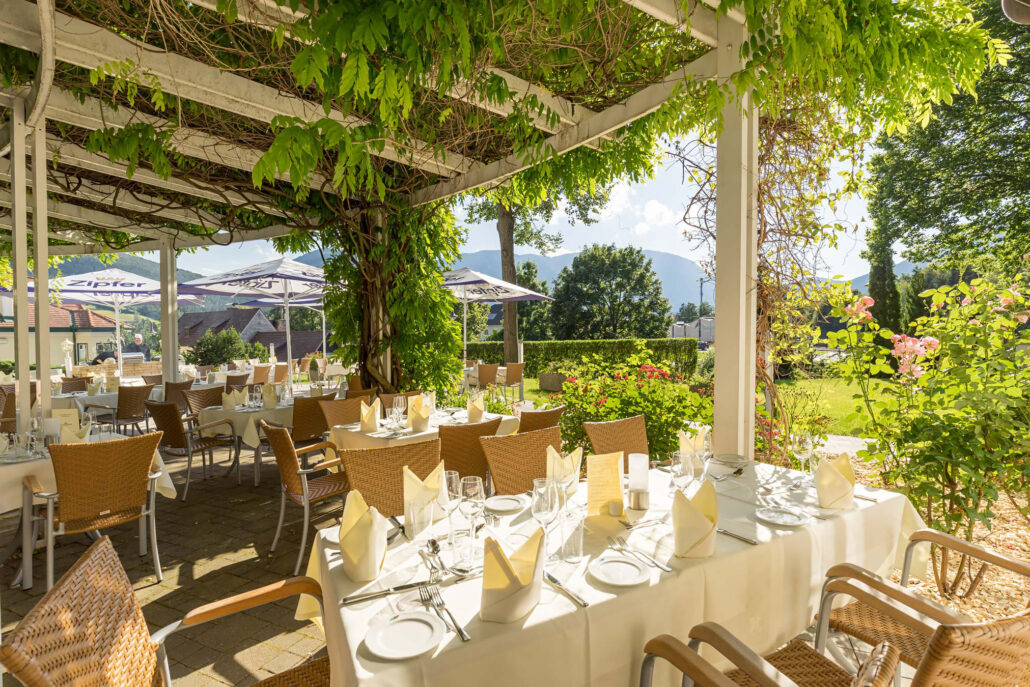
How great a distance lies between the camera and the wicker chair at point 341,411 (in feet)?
16.1

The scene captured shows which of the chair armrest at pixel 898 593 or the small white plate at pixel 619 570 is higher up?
the small white plate at pixel 619 570

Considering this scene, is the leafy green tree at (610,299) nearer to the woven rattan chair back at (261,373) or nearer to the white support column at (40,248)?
the woven rattan chair back at (261,373)

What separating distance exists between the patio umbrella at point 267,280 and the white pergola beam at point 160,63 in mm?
3821

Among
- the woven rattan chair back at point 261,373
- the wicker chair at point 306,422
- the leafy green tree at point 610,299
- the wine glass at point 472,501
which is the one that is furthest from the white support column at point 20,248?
the leafy green tree at point 610,299

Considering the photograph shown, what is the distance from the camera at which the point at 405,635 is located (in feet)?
4.60

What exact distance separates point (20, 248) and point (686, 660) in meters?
5.22

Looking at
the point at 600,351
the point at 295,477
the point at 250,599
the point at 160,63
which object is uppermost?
the point at 160,63

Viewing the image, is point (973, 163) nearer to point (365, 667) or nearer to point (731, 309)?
point (731, 309)

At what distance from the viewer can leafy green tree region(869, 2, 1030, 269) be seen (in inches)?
599

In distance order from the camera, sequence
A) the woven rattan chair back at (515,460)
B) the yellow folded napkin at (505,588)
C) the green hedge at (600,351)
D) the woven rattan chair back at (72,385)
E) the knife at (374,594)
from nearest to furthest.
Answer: the yellow folded napkin at (505,588)
the knife at (374,594)
the woven rattan chair back at (515,460)
the woven rattan chair back at (72,385)
the green hedge at (600,351)

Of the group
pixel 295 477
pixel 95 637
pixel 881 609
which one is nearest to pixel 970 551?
Answer: pixel 881 609

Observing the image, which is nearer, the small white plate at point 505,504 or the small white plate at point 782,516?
the small white plate at point 782,516

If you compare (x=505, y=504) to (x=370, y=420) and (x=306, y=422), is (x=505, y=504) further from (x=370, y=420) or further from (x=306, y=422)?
(x=306, y=422)

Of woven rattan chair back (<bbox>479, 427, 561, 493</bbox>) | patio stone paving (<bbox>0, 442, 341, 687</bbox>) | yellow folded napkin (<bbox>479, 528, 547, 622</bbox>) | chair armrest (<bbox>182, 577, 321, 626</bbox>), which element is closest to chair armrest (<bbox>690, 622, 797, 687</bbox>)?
yellow folded napkin (<bbox>479, 528, 547, 622</bbox>)
